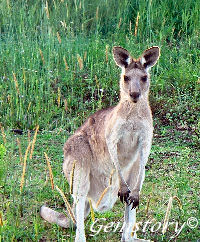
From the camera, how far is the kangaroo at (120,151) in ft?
12.0

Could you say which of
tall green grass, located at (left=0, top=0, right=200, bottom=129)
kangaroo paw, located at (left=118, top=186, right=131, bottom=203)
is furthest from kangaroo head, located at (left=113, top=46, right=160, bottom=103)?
tall green grass, located at (left=0, top=0, right=200, bottom=129)

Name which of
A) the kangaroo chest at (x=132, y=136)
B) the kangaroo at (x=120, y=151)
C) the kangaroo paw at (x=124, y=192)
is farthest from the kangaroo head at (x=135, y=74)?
the kangaroo paw at (x=124, y=192)

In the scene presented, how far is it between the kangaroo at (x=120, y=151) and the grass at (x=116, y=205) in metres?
0.18

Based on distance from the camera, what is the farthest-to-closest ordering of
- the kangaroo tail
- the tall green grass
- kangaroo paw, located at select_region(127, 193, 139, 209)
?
the tall green grass
the kangaroo tail
kangaroo paw, located at select_region(127, 193, 139, 209)

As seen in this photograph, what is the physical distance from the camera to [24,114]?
6.24 m

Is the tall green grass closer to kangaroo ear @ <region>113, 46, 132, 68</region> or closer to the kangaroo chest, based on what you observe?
kangaroo ear @ <region>113, 46, 132, 68</region>

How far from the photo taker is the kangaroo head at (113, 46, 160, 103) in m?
3.69

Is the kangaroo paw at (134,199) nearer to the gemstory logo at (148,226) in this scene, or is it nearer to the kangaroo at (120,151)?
the kangaroo at (120,151)

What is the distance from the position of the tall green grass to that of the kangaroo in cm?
171

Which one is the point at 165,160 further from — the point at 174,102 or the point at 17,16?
the point at 17,16

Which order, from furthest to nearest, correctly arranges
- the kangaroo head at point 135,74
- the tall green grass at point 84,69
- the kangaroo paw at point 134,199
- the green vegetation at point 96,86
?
the tall green grass at point 84,69 → the green vegetation at point 96,86 → the kangaroo head at point 135,74 → the kangaroo paw at point 134,199

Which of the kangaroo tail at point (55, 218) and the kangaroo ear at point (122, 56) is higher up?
the kangaroo ear at point (122, 56)

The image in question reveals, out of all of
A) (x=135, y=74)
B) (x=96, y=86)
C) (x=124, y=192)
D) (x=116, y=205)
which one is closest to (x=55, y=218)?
(x=124, y=192)

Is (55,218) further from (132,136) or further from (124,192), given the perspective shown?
(132,136)
